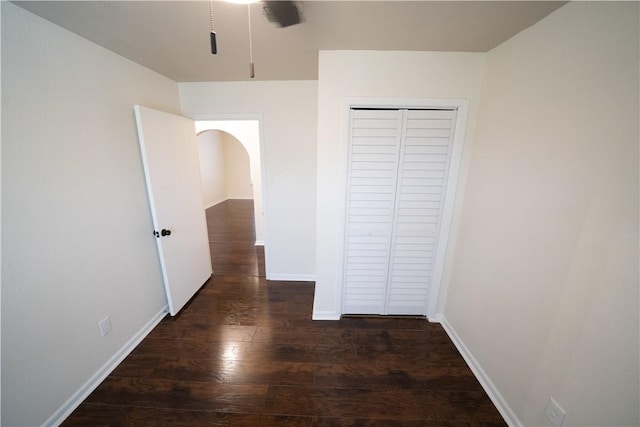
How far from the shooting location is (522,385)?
1.25 metres

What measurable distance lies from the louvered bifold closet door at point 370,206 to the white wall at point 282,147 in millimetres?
788

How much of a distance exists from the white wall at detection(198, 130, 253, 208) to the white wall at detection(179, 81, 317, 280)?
4.63 m

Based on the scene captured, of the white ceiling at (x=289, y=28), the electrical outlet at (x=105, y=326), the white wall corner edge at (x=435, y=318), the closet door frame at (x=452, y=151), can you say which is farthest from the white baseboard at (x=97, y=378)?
the white wall corner edge at (x=435, y=318)

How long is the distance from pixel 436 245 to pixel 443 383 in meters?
1.01

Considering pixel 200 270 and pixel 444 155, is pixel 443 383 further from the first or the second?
pixel 200 270

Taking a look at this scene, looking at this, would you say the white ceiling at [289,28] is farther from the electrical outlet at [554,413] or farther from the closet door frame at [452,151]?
the electrical outlet at [554,413]

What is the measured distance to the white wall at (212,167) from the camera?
6.33 m

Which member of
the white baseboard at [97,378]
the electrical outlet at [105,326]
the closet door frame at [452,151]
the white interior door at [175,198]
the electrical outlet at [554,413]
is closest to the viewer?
the electrical outlet at [554,413]

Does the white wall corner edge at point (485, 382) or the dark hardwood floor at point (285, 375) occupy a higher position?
the white wall corner edge at point (485, 382)

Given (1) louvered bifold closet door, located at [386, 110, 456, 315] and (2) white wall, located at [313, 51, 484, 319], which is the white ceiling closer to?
(2) white wall, located at [313, 51, 484, 319]

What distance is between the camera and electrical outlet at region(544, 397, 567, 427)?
1042 mm

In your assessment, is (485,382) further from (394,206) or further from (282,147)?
(282,147)

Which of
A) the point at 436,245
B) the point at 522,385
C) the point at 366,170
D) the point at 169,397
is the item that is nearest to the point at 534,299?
the point at 522,385

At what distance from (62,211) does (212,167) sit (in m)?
6.02
